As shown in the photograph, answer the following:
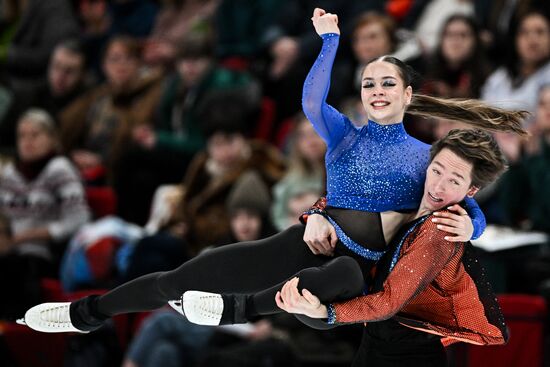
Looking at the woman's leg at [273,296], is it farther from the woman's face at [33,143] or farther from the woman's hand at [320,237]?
the woman's face at [33,143]

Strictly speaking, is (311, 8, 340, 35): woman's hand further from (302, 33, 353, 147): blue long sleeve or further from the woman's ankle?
the woman's ankle

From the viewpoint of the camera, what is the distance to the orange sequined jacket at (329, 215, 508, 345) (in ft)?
12.2

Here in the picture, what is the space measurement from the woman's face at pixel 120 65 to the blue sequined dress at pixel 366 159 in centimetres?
454

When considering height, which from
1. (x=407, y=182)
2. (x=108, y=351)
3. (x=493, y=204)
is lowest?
(x=108, y=351)

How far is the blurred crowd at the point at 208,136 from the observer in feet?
20.1

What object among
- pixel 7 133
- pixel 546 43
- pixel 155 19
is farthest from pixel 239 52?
pixel 546 43

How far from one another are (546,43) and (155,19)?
3.85 metres

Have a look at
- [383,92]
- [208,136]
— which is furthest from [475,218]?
[208,136]

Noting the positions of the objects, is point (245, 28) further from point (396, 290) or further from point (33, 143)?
point (396, 290)

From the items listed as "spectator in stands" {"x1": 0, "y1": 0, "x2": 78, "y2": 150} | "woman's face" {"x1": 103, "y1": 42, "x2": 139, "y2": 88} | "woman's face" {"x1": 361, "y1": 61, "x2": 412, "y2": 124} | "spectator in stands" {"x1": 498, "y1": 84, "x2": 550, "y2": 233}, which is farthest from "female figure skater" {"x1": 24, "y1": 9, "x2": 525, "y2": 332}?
"spectator in stands" {"x1": 0, "y1": 0, "x2": 78, "y2": 150}

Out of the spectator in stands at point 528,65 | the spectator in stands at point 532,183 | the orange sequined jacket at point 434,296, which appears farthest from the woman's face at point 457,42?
the orange sequined jacket at point 434,296

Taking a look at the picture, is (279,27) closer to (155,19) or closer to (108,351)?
(155,19)

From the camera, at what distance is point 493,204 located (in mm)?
6352

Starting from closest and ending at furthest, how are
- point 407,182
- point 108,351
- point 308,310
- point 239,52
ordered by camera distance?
point 308,310
point 407,182
point 108,351
point 239,52
